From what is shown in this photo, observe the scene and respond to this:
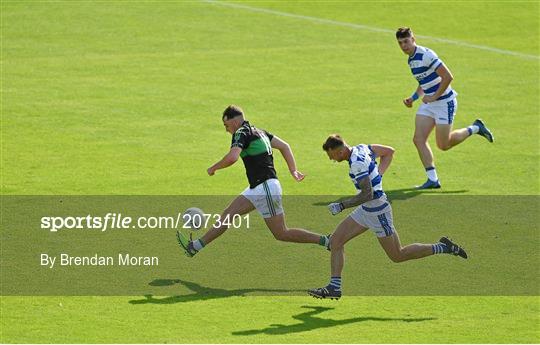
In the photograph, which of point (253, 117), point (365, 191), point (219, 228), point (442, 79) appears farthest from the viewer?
point (253, 117)

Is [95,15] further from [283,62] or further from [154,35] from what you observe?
[283,62]

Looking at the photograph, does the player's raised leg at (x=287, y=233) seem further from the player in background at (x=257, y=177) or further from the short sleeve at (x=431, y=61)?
the short sleeve at (x=431, y=61)

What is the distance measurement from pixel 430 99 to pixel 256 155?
594 cm

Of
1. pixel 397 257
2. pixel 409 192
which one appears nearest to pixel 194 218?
pixel 397 257

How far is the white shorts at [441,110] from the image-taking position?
21.4 metres

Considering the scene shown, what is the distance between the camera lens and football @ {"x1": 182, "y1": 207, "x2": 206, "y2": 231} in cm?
1820

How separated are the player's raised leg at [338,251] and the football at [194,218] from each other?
137 inches

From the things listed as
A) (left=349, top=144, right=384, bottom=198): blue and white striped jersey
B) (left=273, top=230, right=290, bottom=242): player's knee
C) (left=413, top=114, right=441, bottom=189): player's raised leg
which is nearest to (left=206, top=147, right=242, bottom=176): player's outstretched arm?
(left=273, top=230, right=290, bottom=242): player's knee

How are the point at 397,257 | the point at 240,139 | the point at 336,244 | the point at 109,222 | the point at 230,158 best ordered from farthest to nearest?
the point at 109,222 → the point at 240,139 → the point at 230,158 → the point at 397,257 → the point at 336,244

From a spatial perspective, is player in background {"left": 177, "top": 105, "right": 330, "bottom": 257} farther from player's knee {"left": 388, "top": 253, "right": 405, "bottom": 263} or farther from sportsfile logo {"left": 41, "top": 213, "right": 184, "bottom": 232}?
sportsfile logo {"left": 41, "top": 213, "right": 184, "bottom": 232}

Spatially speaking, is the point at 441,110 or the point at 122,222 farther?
the point at 441,110

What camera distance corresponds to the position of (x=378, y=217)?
15.1 meters

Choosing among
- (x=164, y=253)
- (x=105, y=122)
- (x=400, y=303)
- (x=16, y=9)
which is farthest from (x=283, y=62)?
(x=400, y=303)

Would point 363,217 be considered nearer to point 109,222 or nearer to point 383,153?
point 383,153
